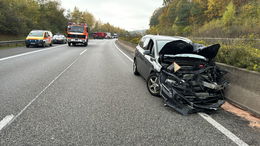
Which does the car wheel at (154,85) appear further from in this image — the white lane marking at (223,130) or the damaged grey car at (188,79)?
the white lane marking at (223,130)

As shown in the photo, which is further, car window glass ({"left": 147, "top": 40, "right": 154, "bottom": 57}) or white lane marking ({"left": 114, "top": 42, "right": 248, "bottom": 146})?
car window glass ({"left": 147, "top": 40, "right": 154, "bottom": 57})

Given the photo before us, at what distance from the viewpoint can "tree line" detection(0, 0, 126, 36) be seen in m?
32.5

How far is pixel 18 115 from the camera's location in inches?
148

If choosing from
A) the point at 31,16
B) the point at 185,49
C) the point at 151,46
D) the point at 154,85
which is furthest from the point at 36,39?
the point at 31,16

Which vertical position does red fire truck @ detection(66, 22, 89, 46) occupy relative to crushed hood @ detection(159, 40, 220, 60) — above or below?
above

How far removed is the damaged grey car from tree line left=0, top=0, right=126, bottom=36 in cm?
3469

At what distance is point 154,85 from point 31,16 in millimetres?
54335

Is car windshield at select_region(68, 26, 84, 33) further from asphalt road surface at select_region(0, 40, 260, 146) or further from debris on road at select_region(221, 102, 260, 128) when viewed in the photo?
debris on road at select_region(221, 102, 260, 128)

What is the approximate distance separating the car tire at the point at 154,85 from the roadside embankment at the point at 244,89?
6.06 ft

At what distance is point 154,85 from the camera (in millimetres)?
Result: 5203

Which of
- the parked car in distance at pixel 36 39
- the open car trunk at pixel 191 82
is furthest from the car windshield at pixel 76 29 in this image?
the open car trunk at pixel 191 82

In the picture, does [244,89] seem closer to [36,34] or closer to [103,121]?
[103,121]

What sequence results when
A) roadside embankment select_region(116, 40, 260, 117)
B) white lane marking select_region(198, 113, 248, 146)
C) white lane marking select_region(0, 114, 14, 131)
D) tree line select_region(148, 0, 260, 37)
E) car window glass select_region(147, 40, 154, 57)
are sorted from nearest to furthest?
1. white lane marking select_region(198, 113, 248, 146)
2. white lane marking select_region(0, 114, 14, 131)
3. roadside embankment select_region(116, 40, 260, 117)
4. car window glass select_region(147, 40, 154, 57)
5. tree line select_region(148, 0, 260, 37)

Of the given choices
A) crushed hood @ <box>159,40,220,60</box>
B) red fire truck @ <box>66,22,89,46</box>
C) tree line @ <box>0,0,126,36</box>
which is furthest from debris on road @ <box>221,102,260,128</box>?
tree line @ <box>0,0,126,36</box>
